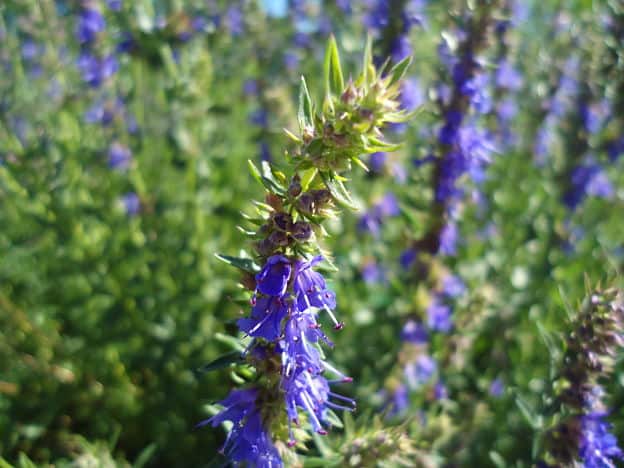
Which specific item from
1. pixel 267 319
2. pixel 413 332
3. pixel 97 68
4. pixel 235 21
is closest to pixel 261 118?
pixel 235 21

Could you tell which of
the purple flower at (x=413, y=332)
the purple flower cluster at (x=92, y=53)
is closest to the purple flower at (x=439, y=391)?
the purple flower at (x=413, y=332)

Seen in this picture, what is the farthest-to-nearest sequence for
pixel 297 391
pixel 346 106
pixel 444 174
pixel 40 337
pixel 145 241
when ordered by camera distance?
pixel 145 241 → pixel 40 337 → pixel 444 174 → pixel 297 391 → pixel 346 106

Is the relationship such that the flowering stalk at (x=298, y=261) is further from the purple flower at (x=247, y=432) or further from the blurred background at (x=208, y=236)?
the blurred background at (x=208, y=236)

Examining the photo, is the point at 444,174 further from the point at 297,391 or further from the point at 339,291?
the point at 297,391

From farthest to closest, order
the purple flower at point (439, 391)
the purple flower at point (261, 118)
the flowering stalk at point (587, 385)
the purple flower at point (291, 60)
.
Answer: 1. the purple flower at point (291, 60)
2. the purple flower at point (261, 118)
3. the purple flower at point (439, 391)
4. the flowering stalk at point (587, 385)

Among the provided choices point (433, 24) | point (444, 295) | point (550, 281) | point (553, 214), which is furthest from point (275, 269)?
point (433, 24)

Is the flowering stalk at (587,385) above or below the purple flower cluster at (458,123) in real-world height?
below
